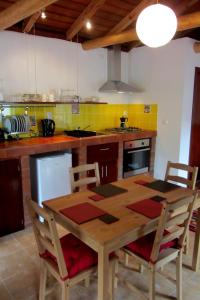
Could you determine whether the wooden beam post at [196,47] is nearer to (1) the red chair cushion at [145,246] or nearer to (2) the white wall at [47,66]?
(2) the white wall at [47,66]

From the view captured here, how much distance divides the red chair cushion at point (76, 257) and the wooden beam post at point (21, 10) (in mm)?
2003

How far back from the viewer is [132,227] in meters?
1.46

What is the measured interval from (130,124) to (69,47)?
1794 mm

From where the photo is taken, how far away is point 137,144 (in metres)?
4.01

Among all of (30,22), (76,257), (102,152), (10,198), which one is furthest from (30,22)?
(76,257)

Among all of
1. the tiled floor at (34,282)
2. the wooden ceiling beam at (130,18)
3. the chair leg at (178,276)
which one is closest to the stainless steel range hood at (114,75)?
the wooden ceiling beam at (130,18)

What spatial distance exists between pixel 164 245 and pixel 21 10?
2.39 m

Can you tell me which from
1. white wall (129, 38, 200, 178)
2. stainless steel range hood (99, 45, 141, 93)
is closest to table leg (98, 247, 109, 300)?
white wall (129, 38, 200, 178)

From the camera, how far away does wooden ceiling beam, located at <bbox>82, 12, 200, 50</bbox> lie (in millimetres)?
2677

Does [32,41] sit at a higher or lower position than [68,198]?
higher

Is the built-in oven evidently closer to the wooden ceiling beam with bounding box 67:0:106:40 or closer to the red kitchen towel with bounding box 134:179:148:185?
the red kitchen towel with bounding box 134:179:148:185

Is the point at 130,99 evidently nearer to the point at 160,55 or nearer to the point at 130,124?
the point at 130,124

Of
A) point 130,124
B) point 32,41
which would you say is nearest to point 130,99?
point 130,124

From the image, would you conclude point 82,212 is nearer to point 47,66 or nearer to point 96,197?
point 96,197
